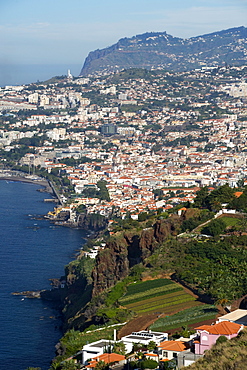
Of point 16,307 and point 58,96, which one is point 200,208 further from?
point 58,96

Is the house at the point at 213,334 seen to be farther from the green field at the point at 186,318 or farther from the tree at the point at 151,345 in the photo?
the green field at the point at 186,318

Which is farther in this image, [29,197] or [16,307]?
[29,197]

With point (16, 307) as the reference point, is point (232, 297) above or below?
above

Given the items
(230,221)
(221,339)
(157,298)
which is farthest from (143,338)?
(230,221)

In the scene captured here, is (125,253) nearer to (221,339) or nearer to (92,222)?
(221,339)

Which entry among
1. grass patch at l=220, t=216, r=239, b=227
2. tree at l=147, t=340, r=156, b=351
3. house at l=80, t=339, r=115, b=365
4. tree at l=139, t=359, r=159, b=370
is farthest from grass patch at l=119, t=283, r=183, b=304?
tree at l=139, t=359, r=159, b=370

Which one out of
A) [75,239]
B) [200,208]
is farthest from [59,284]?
[75,239]
